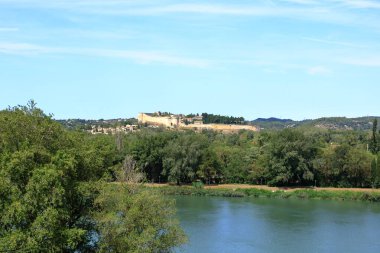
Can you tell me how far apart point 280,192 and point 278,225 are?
20.3 meters

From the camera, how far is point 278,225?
3822 centimetres

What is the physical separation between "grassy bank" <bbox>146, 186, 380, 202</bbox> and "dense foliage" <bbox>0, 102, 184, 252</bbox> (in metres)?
33.8

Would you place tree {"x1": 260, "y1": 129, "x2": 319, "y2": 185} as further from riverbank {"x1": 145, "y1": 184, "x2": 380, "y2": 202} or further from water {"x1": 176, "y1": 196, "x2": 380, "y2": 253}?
water {"x1": 176, "y1": 196, "x2": 380, "y2": 253}

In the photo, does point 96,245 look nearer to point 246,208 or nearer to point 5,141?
point 5,141

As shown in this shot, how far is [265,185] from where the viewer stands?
6269 cm

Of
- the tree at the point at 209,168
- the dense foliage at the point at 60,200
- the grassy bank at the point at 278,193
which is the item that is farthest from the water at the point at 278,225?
the tree at the point at 209,168

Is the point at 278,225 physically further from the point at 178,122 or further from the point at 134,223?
the point at 178,122

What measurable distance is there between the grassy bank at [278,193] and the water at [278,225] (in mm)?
2465

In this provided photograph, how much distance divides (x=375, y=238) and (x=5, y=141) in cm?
2407

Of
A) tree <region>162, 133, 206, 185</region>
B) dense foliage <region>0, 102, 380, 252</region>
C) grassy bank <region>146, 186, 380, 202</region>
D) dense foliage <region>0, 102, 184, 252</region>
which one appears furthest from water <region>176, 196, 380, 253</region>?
tree <region>162, 133, 206, 185</region>

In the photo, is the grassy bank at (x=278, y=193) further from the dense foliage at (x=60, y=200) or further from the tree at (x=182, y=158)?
the dense foliage at (x=60, y=200)

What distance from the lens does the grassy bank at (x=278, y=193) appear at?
181ft

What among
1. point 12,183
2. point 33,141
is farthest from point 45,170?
point 33,141

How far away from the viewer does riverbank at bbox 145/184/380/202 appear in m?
55.4
